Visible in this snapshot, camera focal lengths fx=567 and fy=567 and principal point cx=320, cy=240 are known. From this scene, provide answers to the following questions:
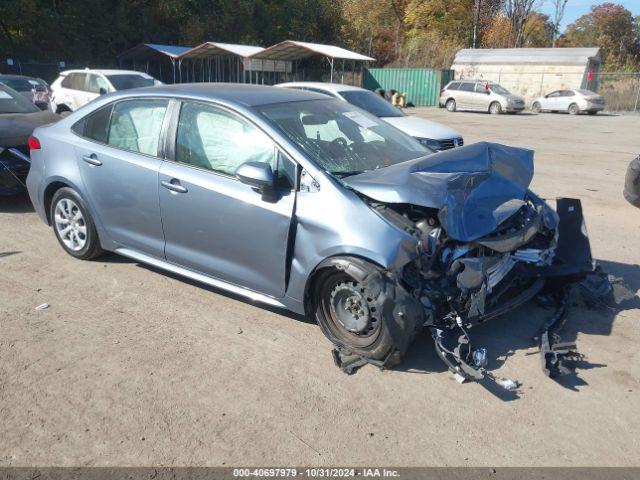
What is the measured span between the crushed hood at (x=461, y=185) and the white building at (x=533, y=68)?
3437 centimetres

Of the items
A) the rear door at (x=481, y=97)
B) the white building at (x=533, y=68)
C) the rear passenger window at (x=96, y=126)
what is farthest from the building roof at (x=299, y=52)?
the rear passenger window at (x=96, y=126)

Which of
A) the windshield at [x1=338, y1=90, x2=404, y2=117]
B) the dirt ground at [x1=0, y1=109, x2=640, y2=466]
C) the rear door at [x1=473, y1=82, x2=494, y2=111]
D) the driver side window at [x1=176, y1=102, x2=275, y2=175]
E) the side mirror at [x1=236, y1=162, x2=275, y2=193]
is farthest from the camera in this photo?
the rear door at [x1=473, y1=82, x2=494, y2=111]

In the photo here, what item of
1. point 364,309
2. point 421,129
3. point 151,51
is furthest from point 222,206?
point 151,51

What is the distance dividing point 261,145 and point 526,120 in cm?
2380

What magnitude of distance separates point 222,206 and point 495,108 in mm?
27586

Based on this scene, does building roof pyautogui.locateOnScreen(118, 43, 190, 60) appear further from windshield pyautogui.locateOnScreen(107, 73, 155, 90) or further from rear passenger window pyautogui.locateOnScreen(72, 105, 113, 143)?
rear passenger window pyautogui.locateOnScreen(72, 105, 113, 143)

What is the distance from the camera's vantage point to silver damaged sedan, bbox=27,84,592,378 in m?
3.65

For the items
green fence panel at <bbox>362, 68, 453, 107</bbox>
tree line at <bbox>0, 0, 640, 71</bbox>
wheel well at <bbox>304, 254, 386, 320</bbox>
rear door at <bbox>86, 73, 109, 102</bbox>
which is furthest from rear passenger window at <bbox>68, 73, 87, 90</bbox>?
green fence panel at <bbox>362, 68, 453, 107</bbox>

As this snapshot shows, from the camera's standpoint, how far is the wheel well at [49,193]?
5.46 m

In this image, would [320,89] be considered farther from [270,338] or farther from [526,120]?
[526,120]

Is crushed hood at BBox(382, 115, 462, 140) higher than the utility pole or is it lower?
lower

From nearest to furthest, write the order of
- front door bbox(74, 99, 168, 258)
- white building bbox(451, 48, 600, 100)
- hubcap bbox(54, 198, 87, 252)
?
front door bbox(74, 99, 168, 258), hubcap bbox(54, 198, 87, 252), white building bbox(451, 48, 600, 100)

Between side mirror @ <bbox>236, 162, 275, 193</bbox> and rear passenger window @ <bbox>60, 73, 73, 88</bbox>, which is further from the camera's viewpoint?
rear passenger window @ <bbox>60, 73, 73, 88</bbox>

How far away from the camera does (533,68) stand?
3588 cm
